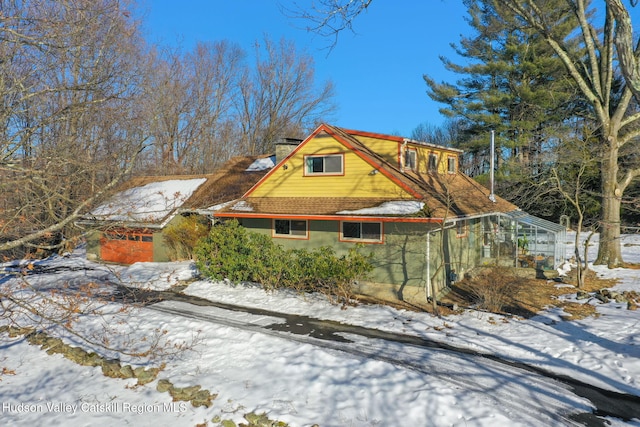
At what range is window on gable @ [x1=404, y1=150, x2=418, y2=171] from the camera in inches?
641

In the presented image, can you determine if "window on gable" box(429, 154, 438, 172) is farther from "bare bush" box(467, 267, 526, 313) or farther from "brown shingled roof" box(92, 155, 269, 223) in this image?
"brown shingled roof" box(92, 155, 269, 223)

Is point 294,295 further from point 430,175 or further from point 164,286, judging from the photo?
point 430,175

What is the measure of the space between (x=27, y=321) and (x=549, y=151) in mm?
22059

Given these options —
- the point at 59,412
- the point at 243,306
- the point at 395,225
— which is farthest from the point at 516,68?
the point at 59,412

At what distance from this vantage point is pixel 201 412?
23.1ft

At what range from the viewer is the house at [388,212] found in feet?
44.0

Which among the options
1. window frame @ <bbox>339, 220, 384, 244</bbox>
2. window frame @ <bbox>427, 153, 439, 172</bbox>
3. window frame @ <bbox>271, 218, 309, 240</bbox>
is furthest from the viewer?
window frame @ <bbox>427, 153, 439, 172</bbox>

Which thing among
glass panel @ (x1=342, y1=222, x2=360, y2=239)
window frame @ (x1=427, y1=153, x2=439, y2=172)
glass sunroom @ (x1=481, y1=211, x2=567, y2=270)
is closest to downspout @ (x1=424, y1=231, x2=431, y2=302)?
glass panel @ (x1=342, y1=222, x2=360, y2=239)

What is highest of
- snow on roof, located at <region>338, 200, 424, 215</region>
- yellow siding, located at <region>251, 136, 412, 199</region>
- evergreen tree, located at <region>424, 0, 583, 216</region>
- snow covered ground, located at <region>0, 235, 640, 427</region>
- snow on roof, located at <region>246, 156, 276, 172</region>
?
evergreen tree, located at <region>424, 0, 583, 216</region>

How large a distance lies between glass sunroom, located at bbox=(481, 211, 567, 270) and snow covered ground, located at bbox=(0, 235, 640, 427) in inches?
189

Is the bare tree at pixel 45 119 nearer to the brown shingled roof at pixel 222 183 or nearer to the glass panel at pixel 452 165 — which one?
the brown shingled roof at pixel 222 183

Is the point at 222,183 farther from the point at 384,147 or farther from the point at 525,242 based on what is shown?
the point at 525,242

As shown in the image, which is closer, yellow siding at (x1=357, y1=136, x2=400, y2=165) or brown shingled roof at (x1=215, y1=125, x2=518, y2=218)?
brown shingled roof at (x1=215, y1=125, x2=518, y2=218)

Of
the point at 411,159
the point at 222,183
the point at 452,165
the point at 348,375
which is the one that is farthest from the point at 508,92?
the point at 348,375
